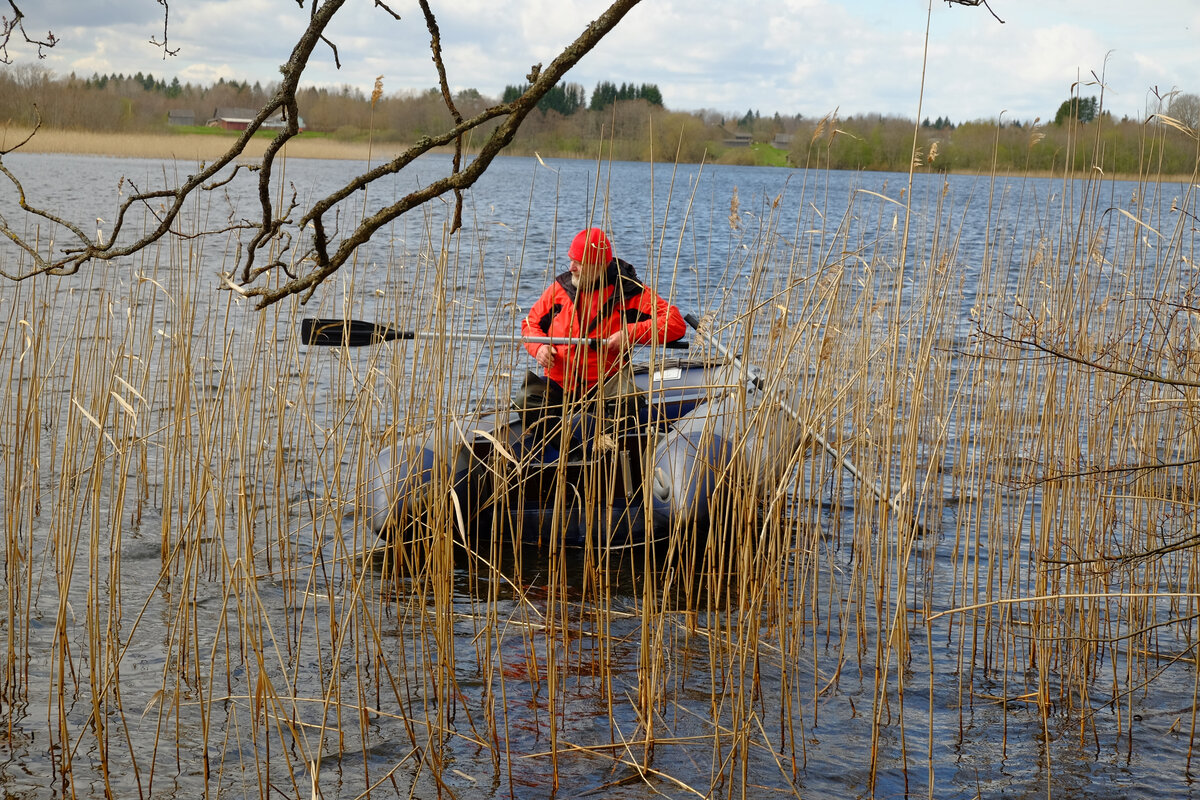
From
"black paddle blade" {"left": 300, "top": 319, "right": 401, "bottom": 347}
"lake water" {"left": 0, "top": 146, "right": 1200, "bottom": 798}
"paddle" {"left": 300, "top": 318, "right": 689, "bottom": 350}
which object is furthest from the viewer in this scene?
"black paddle blade" {"left": 300, "top": 319, "right": 401, "bottom": 347}

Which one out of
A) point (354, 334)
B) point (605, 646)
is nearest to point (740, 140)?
point (354, 334)

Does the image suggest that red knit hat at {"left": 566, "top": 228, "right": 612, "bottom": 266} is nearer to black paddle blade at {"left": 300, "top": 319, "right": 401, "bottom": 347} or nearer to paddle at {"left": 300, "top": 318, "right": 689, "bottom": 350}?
paddle at {"left": 300, "top": 318, "right": 689, "bottom": 350}

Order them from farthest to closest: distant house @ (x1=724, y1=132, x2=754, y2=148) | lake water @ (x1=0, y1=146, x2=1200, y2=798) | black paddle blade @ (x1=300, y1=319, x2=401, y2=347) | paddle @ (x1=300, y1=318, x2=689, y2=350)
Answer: distant house @ (x1=724, y1=132, x2=754, y2=148)
black paddle blade @ (x1=300, y1=319, x2=401, y2=347)
paddle @ (x1=300, y1=318, x2=689, y2=350)
lake water @ (x1=0, y1=146, x2=1200, y2=798)

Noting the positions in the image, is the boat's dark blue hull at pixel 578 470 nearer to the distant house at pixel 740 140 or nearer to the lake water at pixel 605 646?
the lake water at pixel 605 646

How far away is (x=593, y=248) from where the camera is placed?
12.2 ft

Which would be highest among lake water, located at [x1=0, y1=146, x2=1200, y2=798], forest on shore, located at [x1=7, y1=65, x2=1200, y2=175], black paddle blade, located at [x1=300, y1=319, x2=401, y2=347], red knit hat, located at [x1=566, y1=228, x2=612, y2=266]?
forest on shore, located at [x1=7, y1=65, x2=1200, y2=175]

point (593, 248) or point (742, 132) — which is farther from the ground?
point (742, 132)

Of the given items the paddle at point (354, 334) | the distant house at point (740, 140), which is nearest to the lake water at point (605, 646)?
the paddle at point (354, 334)

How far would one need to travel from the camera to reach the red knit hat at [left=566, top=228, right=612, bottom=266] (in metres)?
2.76

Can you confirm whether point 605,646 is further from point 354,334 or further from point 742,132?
point 742,132

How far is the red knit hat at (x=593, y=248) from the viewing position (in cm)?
276

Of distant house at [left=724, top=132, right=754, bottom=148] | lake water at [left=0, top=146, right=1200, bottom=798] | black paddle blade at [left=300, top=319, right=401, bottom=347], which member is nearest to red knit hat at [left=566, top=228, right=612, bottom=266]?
lake water at [left=0, top=146, right=1200, bottom=798]

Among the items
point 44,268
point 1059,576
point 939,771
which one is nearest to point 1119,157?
point 1059,576

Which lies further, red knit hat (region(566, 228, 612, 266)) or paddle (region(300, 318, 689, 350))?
paddle (region(300, 318, 689, 350))
